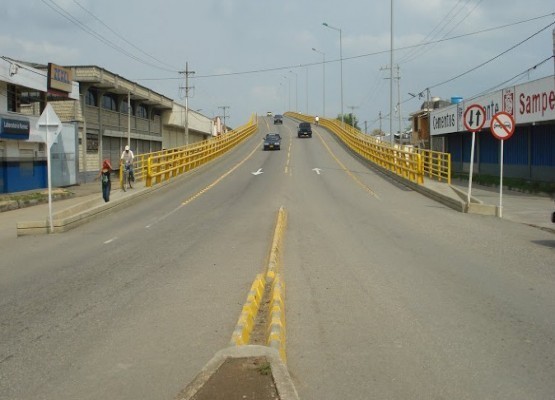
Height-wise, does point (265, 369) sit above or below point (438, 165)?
below

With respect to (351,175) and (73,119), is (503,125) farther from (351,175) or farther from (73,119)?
(73,119)

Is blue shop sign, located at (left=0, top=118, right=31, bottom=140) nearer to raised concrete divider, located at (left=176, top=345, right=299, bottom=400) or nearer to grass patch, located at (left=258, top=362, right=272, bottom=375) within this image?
raised concrete divider, located at (left=176, top=345, right=299, bottom=400)

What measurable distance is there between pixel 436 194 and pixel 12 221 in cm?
1461

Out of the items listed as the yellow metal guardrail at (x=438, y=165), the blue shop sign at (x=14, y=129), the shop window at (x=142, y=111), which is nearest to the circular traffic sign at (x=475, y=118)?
the yellow metal guardrail at (x=438, y=165)

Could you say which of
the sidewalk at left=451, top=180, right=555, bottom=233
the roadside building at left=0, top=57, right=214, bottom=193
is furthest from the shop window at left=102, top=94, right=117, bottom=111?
the sidewalk at left=451, top=180, right=555, bottom=233

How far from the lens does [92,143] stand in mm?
39781

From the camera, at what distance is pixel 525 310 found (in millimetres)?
6879

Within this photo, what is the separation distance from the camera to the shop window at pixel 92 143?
39156mm

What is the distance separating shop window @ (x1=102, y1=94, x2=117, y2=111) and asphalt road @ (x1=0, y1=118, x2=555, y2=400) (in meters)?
29.8

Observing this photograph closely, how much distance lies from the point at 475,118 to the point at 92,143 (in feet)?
94.8

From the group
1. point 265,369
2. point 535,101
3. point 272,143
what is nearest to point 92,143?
point 272,143

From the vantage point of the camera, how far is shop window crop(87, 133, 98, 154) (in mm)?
39156

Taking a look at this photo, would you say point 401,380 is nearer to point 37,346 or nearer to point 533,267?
point 37,346

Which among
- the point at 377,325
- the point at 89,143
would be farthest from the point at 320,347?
the point at 89,143
